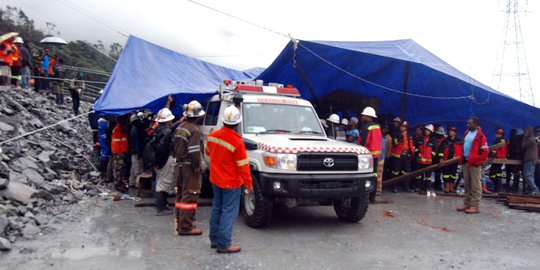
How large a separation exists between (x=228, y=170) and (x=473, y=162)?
207 inches

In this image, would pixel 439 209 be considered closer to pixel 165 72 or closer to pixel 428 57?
pixel 428 57

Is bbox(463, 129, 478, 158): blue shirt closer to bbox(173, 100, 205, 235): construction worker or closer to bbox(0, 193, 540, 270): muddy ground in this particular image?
bbox(0, 193, 540, 270): muddy ground

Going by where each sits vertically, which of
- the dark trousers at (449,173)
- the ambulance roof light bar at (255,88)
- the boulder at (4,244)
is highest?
the ambulance roof light bar at (255,88)

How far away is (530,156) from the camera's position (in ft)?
31.3

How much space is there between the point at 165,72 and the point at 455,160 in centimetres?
723

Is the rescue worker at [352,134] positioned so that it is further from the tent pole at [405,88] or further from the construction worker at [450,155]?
the construction worker at [450,155]

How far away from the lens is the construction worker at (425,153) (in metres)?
9.79

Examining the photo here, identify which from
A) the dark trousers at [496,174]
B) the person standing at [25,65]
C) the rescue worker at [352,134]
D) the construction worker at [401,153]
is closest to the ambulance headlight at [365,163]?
the rescue worker at [352,134]

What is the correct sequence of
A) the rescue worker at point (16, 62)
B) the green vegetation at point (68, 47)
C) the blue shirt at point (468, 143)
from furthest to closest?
the green vegetation at point (68, 47) < the rescue worker at point (16, 62) < the blue shirt at point (468, 143)

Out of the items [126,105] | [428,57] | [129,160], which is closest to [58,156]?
[129,160]

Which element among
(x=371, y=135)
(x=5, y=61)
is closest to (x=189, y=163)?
(x=371, y=135)

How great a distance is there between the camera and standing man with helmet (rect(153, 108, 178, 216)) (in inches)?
246

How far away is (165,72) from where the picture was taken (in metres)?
9.61

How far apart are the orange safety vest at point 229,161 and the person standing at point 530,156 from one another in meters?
Answer: 8.13
